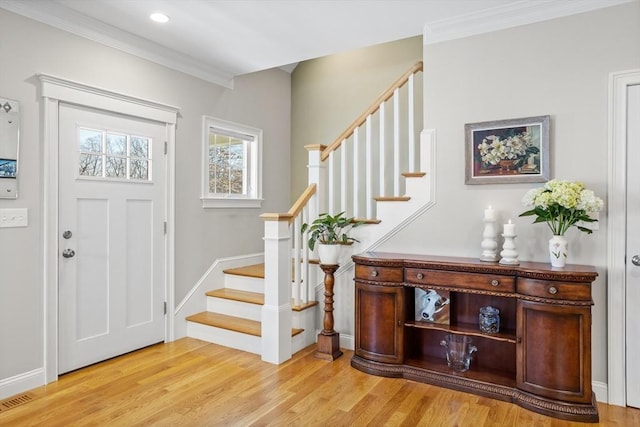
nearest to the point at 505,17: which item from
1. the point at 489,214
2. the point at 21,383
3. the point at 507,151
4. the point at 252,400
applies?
the point at 507,151

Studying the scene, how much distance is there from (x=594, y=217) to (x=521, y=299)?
2.42ft

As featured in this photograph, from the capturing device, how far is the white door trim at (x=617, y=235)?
2.63 meters

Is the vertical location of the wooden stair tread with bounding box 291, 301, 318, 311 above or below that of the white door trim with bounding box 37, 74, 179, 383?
below

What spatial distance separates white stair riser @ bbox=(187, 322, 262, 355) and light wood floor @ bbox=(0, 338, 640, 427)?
0.20 m

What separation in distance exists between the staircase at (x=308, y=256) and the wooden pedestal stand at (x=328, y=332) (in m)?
0.22

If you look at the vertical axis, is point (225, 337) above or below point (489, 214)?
below

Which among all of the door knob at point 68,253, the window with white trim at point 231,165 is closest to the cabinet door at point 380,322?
the window with white trim at point 231,165

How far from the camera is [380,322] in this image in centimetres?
307

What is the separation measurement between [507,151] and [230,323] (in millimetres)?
2723

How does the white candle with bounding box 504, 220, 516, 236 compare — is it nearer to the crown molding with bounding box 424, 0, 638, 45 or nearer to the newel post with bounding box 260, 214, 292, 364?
the crown molding with bounding box 424, 0, 638, 45

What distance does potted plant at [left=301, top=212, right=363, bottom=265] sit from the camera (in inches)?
133

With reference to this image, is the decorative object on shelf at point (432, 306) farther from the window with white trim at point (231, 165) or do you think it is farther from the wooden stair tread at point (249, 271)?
the window with white trim at point (231, 165)

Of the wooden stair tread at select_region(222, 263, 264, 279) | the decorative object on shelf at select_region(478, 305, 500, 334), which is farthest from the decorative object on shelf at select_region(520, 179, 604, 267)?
the wooden stair tread at select_region(222, 263, 264, 279)

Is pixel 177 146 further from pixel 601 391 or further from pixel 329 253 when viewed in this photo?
pixel 601 391
